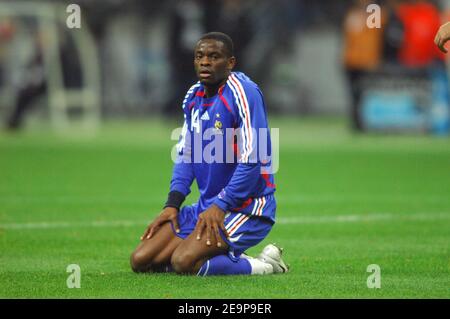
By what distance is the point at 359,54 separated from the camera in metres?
27.1

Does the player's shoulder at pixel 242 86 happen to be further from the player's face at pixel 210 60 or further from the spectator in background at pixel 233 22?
the spectator in background at pixel 233 22

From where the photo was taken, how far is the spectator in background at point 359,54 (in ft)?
88.5

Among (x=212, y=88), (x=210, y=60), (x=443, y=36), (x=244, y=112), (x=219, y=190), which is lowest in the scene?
(x=219, y=190)

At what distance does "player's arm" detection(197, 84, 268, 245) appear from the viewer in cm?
920

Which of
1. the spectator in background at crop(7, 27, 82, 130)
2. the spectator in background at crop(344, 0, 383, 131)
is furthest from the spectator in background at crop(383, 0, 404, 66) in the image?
the spectator in background at crop(7, 27, 82, 130)

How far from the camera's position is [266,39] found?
34.8 meters

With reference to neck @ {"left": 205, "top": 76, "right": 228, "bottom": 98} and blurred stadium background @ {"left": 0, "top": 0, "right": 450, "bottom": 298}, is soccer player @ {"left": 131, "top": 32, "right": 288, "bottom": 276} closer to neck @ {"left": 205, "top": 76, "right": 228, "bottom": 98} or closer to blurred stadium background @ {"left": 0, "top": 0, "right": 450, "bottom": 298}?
neck @ {"left": 205, "top": 76, "right": 228, "bottom": 98}

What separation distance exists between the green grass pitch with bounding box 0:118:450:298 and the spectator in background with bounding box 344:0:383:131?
1244 millimetres

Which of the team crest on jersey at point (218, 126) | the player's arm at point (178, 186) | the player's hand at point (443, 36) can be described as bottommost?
the player's arm at point (178, 186)

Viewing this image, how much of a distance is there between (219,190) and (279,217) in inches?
161

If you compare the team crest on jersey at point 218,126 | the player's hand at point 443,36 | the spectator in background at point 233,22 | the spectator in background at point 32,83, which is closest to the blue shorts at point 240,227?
the team crest on jersey at point 218,126

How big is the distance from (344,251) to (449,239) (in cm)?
132

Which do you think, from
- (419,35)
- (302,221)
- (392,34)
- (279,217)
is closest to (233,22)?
(392,34)

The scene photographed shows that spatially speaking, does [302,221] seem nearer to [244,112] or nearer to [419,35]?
[244,112]
